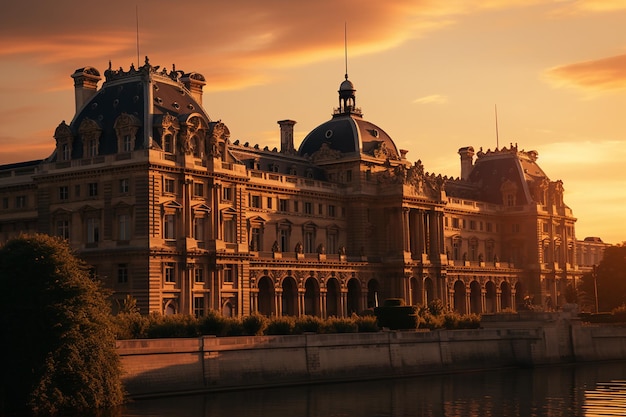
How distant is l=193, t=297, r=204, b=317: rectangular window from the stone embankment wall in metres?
25.1

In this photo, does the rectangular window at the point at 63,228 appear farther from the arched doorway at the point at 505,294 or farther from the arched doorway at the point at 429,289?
the arched doorway at the point at 505,294

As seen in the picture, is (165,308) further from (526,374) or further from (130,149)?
(526,374)

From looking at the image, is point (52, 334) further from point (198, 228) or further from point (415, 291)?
point (415, 291)

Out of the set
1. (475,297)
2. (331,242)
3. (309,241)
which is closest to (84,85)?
(309,241)

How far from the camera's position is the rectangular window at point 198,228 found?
388ft

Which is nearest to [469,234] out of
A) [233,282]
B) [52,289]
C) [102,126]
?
[233,282]

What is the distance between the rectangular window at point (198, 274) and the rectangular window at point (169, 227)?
4087 mm

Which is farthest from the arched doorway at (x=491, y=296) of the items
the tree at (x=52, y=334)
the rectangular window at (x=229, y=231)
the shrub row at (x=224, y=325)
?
the tree at (x=52, y=334)

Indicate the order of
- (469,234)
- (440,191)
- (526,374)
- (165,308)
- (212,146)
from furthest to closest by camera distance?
(469,234) < (440,191) < (212,146) < (165,308) < (526,374)

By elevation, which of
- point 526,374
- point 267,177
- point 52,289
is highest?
point 267,177

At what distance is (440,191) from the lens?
160250 mm

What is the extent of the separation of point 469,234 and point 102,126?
241 feet

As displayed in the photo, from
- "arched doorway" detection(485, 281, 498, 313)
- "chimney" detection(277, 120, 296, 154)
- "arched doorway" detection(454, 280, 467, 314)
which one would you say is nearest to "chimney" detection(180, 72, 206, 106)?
"chimney" detection(277, 120, 296, 154)

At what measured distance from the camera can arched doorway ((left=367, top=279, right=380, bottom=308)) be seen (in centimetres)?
14775
